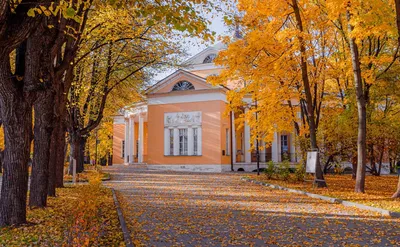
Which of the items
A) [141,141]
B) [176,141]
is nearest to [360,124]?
[176,141]

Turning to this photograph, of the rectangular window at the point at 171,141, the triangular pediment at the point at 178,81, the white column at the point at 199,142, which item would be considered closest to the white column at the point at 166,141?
the rectangular window at the point at 171,141

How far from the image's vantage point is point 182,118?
34188 millimetres

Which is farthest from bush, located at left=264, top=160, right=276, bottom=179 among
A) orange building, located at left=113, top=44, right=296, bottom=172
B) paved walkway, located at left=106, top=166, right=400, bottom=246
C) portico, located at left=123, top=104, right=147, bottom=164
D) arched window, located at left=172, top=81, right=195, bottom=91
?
portico, located at left=123, top=104, right=147, bottom=164

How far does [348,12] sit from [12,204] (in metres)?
12.2

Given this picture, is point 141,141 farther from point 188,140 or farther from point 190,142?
point 190,142

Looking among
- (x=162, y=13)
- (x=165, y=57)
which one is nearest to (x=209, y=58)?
(x=165, y=57)

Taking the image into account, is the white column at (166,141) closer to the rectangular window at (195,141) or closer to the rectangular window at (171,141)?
the rectangular window at (171,141)

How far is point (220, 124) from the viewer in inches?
1284

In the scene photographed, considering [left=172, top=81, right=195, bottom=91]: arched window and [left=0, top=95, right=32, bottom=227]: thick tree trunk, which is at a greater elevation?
[left=172, top=81, right=195, bottom=91]: arched window

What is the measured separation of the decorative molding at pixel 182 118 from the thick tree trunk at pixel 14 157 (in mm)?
26440

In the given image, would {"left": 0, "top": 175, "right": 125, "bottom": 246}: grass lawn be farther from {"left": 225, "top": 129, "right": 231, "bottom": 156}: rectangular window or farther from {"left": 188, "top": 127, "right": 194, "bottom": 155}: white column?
{"left": 225, "top": 129, "right": 231, "bottom": 156}: rectangular window

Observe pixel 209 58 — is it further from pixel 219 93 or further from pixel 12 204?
pixel 12 204

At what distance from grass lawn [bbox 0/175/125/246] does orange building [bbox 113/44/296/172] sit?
23.1 m

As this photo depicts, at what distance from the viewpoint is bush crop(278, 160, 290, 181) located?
1933cm
